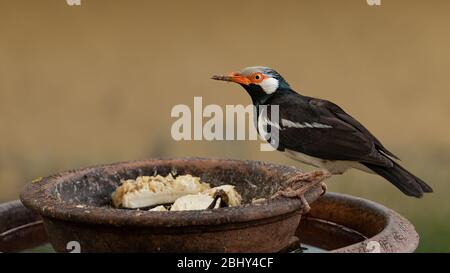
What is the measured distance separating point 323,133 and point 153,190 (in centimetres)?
75

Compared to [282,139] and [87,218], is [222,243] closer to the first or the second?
[87,218]

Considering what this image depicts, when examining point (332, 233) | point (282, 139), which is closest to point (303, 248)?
point (332, 233)

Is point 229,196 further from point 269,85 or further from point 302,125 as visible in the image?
point 269,85

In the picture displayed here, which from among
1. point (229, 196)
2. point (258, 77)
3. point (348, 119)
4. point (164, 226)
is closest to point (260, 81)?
point (258, 77)

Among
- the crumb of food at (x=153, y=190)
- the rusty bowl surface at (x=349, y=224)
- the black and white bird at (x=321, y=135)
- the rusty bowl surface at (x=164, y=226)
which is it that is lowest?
the rusty bowl surface at (x=349, y=224)

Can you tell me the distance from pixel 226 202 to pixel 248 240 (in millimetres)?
407

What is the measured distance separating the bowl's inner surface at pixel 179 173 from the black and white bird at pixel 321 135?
15 centimetres

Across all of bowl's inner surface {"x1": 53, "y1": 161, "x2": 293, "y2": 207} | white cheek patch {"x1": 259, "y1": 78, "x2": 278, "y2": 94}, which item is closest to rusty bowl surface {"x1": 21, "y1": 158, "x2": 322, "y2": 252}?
bowl's inner surface {"x1": 53, "y1": 161, "x2": 293, "y2": 207}

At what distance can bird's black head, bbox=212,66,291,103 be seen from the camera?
258 cm

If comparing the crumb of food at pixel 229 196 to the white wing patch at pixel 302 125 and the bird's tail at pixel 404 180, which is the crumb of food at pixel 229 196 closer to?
the white wing patch at pixel 302 125

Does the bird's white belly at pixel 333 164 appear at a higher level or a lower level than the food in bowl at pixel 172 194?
higher

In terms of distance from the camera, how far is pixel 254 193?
2576 millimetres

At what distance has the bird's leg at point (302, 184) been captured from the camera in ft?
6.69

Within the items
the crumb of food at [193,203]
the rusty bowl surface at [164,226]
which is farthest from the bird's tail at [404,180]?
the crumb of food at [193,203]
